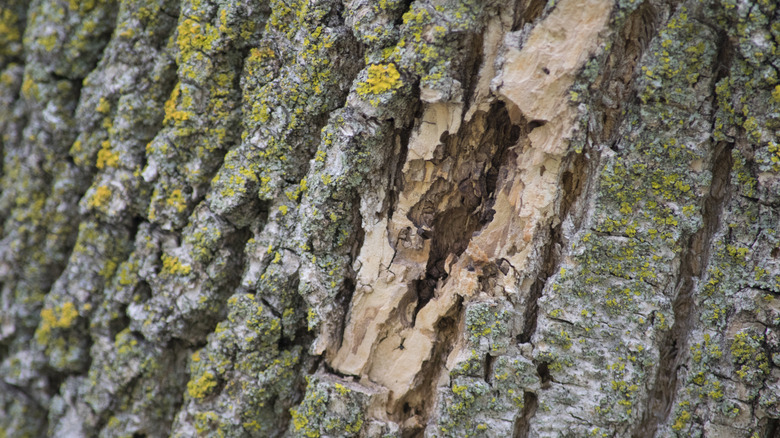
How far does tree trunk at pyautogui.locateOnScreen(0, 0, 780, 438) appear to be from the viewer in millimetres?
1585

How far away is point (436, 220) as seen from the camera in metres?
1.85

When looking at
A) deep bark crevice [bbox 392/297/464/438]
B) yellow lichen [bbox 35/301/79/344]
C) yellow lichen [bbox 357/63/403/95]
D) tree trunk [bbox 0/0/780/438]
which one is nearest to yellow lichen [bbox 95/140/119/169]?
tree trunk [bbox 0/0/780/438]

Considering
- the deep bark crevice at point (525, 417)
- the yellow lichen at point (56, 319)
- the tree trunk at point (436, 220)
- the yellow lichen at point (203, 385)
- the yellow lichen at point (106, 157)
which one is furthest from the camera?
the yellow lichen at point (56, 319)

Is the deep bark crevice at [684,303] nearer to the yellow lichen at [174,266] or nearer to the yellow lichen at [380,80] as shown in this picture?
the yellow lichen at [380,80]

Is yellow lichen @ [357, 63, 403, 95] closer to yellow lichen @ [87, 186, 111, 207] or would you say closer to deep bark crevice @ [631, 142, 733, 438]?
deep bark crevice @ [631, 142, 733, 438]

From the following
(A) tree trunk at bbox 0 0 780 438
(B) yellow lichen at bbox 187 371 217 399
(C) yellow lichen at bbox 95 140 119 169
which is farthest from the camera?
(C) yellow lichen at bbox 95 140 119 169

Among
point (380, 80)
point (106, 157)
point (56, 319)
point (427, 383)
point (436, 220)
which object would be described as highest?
point (380, 80)

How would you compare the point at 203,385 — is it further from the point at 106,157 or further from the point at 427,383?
the point at 106,157

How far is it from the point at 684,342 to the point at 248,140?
5.87ft

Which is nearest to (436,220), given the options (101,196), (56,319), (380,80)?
(380,80)

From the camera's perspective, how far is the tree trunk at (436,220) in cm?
158

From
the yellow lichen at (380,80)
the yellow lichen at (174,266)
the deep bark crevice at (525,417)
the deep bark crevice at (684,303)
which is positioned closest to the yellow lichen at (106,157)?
the yellow lichen at (174,266)

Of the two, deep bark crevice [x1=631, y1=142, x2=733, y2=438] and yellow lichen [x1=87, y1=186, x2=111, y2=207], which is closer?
deep bark crevice [x1=631, y1=142, x2=733, y2=438]

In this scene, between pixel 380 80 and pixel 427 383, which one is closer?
pixel 380 80
